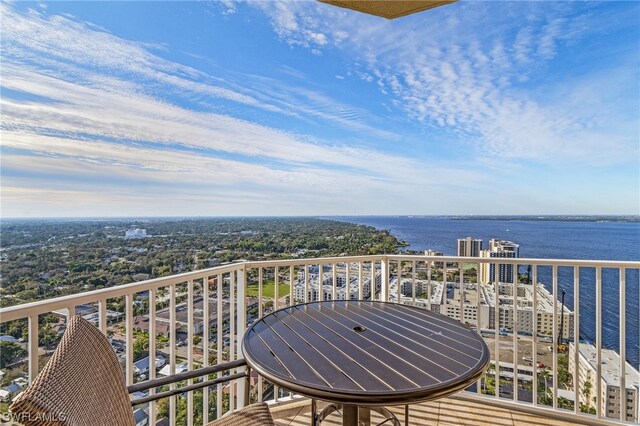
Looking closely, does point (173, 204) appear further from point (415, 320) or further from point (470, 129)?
point (470, 129)

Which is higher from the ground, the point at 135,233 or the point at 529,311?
the point at 135,233

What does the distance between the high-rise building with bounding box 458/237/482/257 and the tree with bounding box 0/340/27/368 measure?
352 cm

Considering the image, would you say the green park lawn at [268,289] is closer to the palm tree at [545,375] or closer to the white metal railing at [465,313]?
the white metal railing at [465,313]

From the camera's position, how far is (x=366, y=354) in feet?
4.77

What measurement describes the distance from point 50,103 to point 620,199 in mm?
9612

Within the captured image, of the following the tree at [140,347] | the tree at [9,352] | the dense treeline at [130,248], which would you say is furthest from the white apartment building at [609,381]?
the tree at [9,352]

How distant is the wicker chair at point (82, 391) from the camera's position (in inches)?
27.9

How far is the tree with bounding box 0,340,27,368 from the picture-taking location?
1523 mm

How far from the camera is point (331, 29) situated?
5.61 meters

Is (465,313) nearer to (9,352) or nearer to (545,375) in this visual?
(545,375)

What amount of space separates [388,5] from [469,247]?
255 centimetres

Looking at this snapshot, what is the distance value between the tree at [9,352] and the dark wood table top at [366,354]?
1.21m

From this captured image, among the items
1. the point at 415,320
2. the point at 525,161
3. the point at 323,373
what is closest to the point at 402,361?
the point at 323,373

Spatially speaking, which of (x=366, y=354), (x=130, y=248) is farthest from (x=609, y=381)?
(x=130, y=248)
